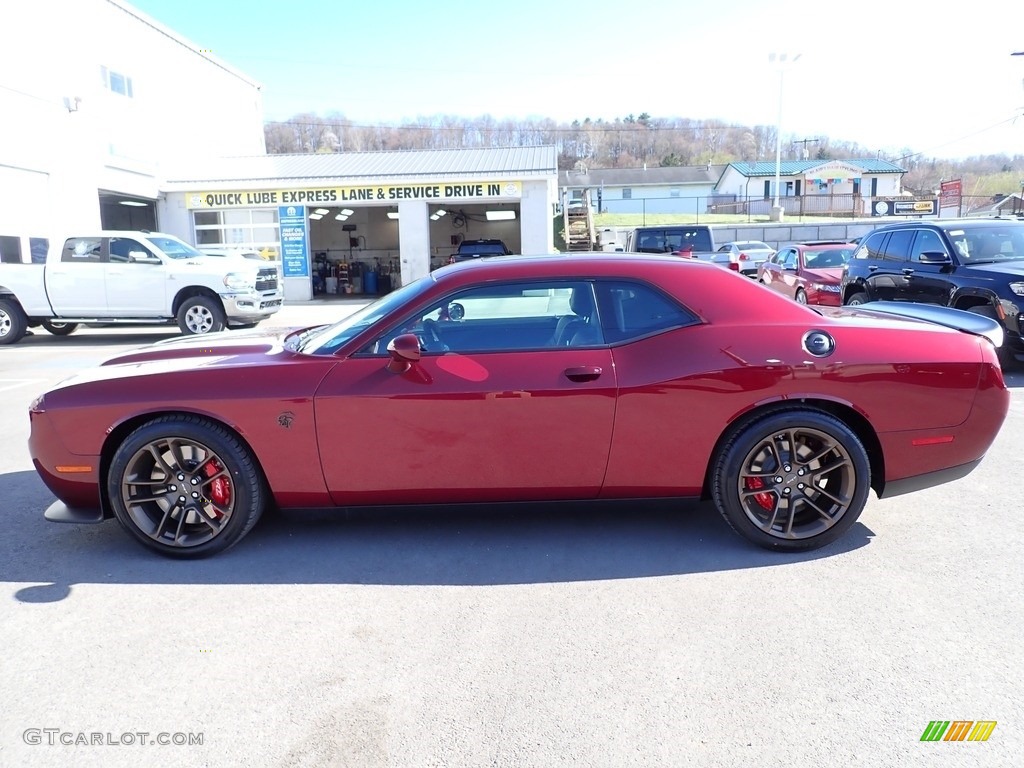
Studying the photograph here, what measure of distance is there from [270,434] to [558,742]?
2073mm

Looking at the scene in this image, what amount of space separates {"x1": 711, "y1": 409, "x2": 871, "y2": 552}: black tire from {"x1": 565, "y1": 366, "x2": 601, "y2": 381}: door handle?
2.52ft

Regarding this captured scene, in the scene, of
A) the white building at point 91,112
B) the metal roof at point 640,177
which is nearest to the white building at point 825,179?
the metal roof at point 640,177

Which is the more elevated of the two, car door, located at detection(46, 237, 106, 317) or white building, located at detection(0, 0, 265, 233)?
white building, located at detection(0, 0, 265, 233)

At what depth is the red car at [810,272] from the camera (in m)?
12.6

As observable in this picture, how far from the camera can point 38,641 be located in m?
3.07

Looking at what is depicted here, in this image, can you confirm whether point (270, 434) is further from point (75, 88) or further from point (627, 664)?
point (75, 88)

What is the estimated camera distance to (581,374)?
11.9ft

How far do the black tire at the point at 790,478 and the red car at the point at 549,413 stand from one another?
11 mm

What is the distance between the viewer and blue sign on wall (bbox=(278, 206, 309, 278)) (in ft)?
76.1

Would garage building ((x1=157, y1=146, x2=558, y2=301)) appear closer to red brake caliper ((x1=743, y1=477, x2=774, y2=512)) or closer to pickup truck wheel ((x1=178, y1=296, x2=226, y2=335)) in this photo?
pickup truck wheel ((x1=178, y1=296, x2=226, y2=335))

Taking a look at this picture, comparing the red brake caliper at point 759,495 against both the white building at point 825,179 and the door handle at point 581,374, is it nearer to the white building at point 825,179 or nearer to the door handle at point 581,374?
the door handle at point 581,374

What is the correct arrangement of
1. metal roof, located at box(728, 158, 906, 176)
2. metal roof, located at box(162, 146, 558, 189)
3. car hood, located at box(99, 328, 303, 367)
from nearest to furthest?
car hood, located at box(99, 328, 303, 367)
metal roof, located at box(162, 146, 558, 189)
metal roof, located at box(728, 158, 906, 176)

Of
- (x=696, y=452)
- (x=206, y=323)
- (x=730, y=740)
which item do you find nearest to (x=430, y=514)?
(x=696, y=452)

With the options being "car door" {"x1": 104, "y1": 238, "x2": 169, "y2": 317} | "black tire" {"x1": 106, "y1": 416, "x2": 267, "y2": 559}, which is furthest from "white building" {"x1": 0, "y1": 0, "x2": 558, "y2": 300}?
"black tire" {"x1": 106, "y1": 416, "x2": 267, "y2": 559}
